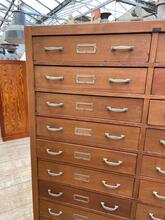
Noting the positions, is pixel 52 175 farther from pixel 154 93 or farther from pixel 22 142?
pixel 22 142

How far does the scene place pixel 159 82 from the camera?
876mm

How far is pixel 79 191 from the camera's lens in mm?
1182

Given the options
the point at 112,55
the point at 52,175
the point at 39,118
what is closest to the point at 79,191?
the point at 52,175

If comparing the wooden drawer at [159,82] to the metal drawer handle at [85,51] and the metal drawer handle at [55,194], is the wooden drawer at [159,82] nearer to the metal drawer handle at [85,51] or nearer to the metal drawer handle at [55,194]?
the metal drawer handle at [85,51]

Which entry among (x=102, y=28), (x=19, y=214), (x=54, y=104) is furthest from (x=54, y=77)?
(x=19, y=214)

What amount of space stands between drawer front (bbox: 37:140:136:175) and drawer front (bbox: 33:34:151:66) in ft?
1.57

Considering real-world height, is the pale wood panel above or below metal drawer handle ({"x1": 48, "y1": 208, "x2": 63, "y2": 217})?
below

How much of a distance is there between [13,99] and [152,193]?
2519 millimetres

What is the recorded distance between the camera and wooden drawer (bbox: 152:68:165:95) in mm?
865

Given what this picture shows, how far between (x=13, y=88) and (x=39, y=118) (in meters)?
2.02

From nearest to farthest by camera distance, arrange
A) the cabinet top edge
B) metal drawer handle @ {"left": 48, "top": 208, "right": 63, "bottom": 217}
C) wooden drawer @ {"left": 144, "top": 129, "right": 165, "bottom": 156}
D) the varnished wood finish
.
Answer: the cabinet top edge < wooden drawer @ {"left": 144, "top": 129, "right": 165, "bottom": 156} < metal drawer handle @ {"left": 48, "top": 208, "right": 63, "bottom": 217} < the varnished wood finish

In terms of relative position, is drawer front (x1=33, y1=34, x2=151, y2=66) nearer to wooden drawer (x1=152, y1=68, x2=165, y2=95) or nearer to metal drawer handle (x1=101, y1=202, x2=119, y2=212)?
wooden drawer (x1=152, y1=68, x2=165, y2=95)

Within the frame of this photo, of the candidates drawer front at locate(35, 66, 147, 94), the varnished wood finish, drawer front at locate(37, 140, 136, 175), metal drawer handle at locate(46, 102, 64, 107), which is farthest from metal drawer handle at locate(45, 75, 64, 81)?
the varnished wood finish

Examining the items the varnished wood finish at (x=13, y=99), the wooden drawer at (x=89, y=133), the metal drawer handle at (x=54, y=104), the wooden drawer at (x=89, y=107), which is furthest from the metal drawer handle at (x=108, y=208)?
the varnished wood finish at (x=13, y=99)
